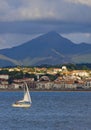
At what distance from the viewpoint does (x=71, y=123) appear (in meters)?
66.4

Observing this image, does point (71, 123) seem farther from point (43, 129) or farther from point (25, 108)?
point (25, 108)

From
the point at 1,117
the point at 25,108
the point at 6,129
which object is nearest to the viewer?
the point at 6,129

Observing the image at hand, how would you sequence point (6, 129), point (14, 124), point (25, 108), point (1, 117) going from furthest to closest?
point (25, 108)
point (1, 117)
point (14, 124)
point (6, 129)

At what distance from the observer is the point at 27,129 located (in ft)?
200

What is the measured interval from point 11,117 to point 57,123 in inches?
346

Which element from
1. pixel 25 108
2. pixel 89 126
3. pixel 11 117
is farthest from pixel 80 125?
pixel 25 108

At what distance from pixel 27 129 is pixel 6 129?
5.31 feet

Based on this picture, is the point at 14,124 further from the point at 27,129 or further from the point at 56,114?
the point at 56,114

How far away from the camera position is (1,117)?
74.3 metres

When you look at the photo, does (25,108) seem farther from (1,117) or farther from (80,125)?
(80,125)

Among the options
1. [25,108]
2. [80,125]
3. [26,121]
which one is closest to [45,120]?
[26,121]

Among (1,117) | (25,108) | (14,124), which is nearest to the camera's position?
(14,124)

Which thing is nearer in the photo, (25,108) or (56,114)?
(56,114)

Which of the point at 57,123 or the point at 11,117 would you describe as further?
the point at 11,117
